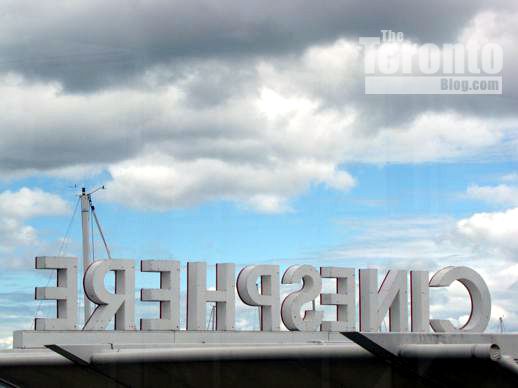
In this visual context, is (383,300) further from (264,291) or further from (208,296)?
(208,296)

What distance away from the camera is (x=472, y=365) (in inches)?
679

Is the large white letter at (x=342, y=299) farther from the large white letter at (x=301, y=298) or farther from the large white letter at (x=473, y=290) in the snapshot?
the large white letter at (x=473, y=290)

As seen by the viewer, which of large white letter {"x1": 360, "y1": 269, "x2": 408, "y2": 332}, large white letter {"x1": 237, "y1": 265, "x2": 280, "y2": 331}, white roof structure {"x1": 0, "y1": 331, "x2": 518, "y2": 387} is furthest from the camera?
large white letter {"x1": 360, "y1": 269, "x2": 408, "y2": 332}

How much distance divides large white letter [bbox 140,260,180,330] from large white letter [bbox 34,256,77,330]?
211 centimetres

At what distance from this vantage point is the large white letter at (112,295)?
109ft

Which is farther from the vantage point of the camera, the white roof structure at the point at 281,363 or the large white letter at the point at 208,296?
the large white letter at the point at 208,296

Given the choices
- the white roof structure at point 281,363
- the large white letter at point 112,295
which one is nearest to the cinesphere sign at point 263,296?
the large white letter at point 112,295

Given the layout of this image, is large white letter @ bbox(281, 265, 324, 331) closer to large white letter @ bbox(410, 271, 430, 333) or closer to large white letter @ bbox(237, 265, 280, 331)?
large white letter @ bbox(237, 265, 280, 331)

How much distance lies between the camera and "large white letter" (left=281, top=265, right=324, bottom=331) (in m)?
36.3

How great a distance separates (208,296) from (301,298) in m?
3.21

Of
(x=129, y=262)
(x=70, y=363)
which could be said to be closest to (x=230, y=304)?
(x=129, y=262)

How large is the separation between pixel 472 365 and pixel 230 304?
1908cm

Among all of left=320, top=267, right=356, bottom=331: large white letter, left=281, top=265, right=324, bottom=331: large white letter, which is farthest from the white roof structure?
left=320, top=267, right=356, bottom=331: large white letter

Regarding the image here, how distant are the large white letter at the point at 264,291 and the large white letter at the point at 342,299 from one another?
6.49ft
